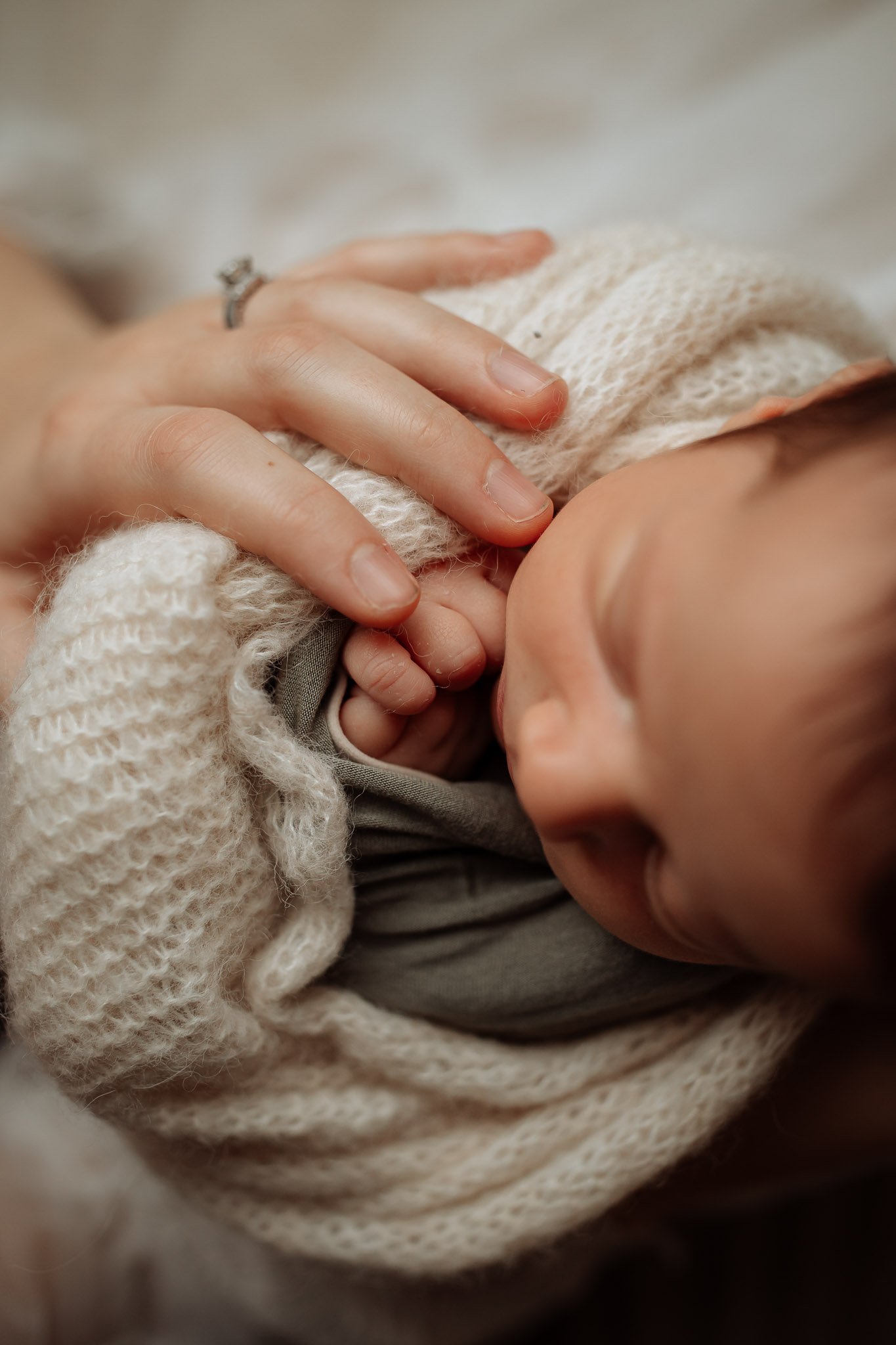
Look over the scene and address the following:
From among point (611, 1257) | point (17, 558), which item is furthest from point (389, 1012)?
point (611, 1257)

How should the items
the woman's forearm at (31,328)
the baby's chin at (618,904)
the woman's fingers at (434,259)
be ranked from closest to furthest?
the baby's chin at (618,904) < the woman's fingers at (434,259) < the woman's forearm at (31,328)

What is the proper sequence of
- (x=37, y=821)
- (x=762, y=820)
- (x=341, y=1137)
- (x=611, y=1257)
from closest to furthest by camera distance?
(x=762, y=820), (x=37, y=821), (x=341, y=1137), (x=611, y=1257)

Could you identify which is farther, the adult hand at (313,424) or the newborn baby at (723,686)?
the adult hand at (313,424)

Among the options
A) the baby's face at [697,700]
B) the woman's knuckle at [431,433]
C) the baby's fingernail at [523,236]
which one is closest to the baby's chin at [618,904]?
the baby's face at [697,700]

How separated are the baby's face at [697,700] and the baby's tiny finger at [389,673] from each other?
7 cm

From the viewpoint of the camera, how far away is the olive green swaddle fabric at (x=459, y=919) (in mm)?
603

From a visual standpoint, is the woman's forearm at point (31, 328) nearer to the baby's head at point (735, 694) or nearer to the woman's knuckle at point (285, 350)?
the woman's knuckle at point (285, 350)

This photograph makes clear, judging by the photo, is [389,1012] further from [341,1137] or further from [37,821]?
[37,821]

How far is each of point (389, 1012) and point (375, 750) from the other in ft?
0.69

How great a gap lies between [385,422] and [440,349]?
0.27ft

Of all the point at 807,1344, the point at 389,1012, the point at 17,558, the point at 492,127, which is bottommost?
the point at 807,1344

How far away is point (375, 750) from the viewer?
63 cm

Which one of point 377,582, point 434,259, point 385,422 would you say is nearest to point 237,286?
point 434,259

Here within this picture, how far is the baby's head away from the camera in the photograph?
406 millimetres
